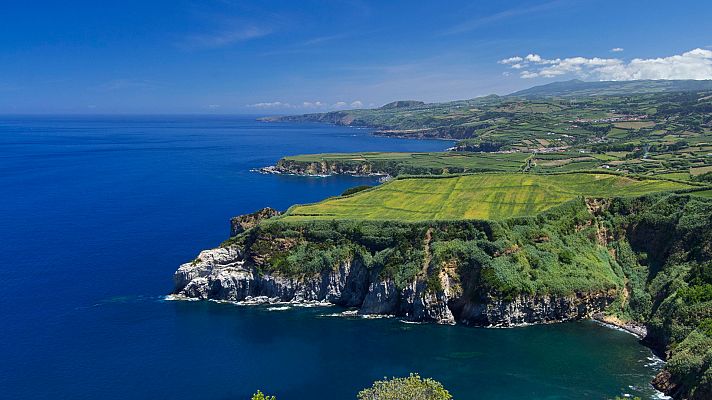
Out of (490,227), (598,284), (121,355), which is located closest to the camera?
(121,355)

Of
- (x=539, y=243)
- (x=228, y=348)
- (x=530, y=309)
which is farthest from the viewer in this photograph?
(x=539, y=243)

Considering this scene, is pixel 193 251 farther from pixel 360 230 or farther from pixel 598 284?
pixel 598 284

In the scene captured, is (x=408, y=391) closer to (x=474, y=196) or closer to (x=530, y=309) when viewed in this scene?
(x=530, y=309)

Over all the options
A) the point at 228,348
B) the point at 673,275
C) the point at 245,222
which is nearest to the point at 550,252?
the point at 673,275

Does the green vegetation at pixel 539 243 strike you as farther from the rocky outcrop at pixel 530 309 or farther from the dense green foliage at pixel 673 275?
the rocky outcrop at pixel 530 309

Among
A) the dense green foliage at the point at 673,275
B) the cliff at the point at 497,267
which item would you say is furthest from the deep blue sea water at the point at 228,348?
the dense green foliage at the point at 673,275

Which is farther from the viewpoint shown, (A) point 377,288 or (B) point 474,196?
(B) point 474,196

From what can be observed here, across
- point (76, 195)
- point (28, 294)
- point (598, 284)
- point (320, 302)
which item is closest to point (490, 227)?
point (598, 284)

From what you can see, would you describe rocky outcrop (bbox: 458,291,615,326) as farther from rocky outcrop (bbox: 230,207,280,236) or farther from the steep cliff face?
rocky outcrop (bbox: 230,207,280,236)

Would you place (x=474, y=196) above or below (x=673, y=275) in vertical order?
above
